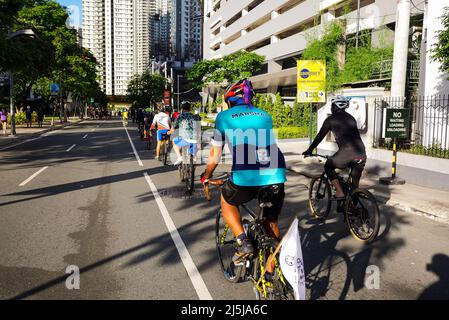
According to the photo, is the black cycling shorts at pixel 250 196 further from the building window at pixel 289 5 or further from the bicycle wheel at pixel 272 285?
the building window at pixel 289 5

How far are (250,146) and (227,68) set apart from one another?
4255 centimetres

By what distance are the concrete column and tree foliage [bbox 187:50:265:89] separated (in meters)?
31.6

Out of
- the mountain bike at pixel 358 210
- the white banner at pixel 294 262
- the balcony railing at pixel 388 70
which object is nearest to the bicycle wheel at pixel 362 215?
the mountain bike at pixel 358 210

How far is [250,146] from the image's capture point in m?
3.66

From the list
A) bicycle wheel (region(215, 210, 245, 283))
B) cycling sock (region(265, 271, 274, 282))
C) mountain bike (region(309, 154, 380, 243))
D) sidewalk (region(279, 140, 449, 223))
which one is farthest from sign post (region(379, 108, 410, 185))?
cycling sock (region(265, 271, 274, 282))

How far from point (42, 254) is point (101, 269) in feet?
3.24

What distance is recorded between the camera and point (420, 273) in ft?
15.3

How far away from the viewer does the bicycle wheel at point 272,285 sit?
3.13 metres

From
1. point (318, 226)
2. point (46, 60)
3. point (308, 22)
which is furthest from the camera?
point (308, 22)

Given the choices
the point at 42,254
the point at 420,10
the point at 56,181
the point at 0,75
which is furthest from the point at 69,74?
the point at 42,254

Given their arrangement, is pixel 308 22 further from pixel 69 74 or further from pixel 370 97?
pixel 370 97

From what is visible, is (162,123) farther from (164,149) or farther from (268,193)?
(268,193)

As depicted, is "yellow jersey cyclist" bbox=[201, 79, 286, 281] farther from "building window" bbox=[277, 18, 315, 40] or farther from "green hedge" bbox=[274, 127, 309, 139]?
"building window" bbox=[277, 18, 315, 40]

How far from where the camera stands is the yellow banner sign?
14.2 metres
